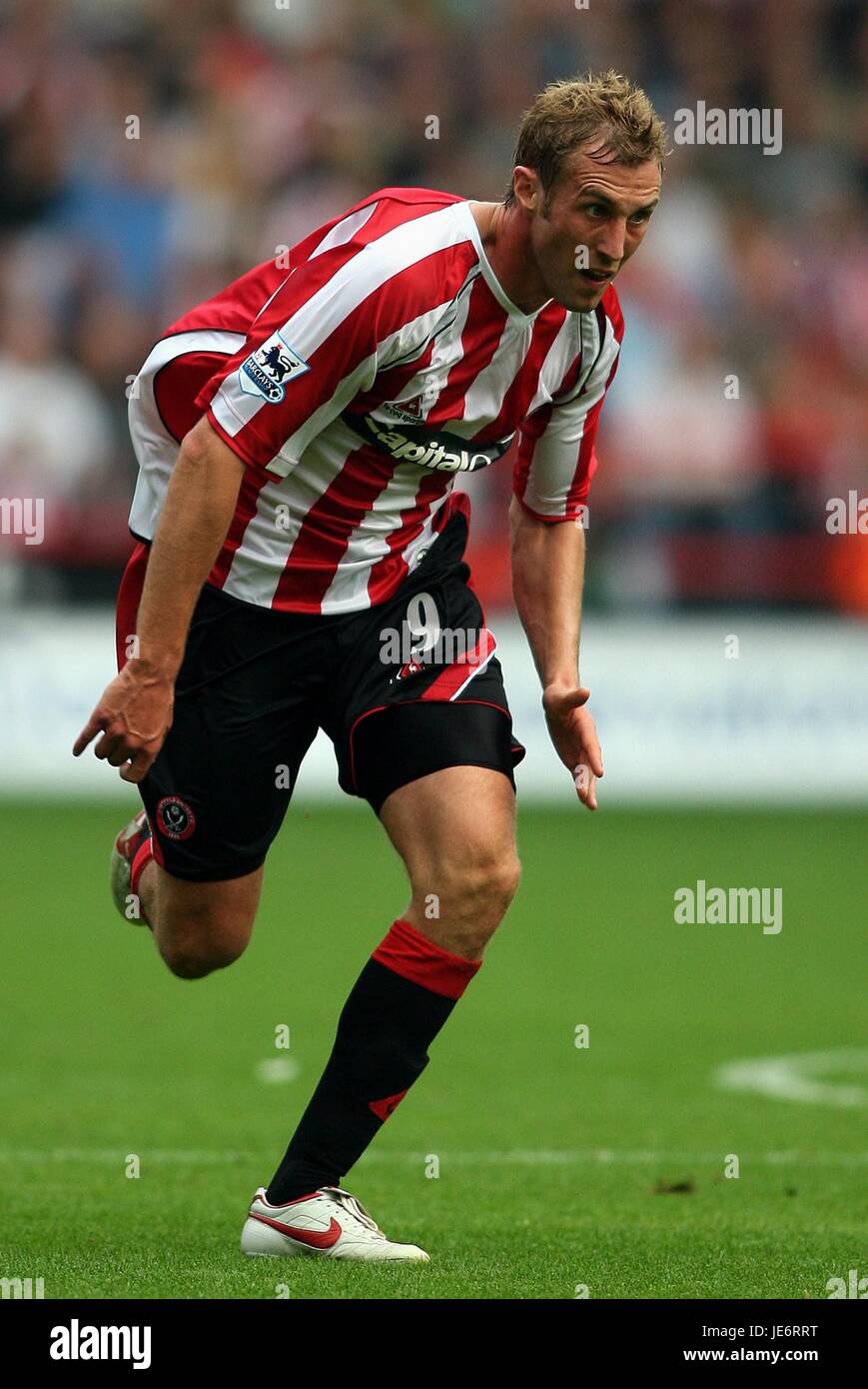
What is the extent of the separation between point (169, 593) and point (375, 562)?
68cm

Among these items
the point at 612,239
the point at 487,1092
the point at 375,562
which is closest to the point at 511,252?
the point at 612,239

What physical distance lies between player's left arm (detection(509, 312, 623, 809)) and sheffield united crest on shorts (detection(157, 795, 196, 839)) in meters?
0.84

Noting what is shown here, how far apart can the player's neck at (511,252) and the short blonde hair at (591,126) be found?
12cm

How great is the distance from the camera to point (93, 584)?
13164 millimetres

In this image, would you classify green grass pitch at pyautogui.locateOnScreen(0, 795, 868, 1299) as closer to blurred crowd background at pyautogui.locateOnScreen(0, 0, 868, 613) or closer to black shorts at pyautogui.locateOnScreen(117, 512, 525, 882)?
black shorts at pyautogui.locateOnScreen(117, 512, 525, 882)

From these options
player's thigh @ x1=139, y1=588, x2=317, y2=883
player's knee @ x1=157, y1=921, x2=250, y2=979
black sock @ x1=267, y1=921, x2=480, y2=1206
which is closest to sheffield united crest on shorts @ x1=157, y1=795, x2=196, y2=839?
player's thigh @ x1=139, y1=588, x2=317, y2=883

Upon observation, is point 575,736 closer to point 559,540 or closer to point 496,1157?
point 559,540

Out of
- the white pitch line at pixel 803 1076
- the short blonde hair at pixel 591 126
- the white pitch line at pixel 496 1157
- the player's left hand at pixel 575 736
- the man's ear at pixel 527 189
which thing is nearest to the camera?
the short blonde hair at pixel 591 126

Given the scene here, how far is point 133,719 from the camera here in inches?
166

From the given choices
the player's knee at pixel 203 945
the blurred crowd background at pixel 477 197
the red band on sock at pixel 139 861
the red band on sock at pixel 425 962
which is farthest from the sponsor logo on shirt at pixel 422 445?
the blurred crowd background at pixel 477 197

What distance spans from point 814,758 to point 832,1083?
6.57 metres

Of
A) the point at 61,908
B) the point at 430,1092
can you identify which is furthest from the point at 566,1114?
the point at 61,908

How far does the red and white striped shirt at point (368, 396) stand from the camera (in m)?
4.22

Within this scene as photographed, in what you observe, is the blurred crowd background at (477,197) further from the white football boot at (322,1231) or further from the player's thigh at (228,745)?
the white football boot at (322,1231)
